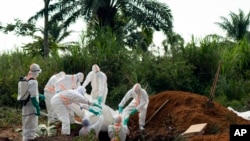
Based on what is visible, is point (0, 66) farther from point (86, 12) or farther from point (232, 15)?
point (232, 15)

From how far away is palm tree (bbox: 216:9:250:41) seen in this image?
44.2 meters

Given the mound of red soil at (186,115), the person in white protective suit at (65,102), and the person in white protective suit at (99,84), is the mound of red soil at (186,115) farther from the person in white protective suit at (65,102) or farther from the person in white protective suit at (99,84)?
the person in white protective suit at (65,102)

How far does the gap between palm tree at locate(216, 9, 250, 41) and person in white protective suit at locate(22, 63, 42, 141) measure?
35.0 meters

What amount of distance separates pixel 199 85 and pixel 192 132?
30.6ft

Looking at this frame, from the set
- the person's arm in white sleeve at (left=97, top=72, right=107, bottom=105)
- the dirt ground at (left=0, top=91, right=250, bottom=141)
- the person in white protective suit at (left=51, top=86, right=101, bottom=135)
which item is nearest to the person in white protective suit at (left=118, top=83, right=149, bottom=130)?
the dirt ground at (left=0, top=91, right=250, bottom=141)

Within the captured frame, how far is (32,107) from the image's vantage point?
35.0ft

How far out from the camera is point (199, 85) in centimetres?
2019

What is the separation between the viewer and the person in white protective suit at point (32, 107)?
34.0 ft

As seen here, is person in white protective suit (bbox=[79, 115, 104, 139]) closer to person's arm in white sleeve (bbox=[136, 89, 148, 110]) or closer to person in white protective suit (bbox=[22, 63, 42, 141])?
person in white protective suit (bbox=[22, 63, 42, 141])

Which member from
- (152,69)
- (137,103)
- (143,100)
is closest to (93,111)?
(137,103)

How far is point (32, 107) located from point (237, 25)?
35.7m

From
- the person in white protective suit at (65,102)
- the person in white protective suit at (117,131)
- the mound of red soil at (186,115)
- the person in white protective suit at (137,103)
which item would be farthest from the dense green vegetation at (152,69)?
the person in white protective suit at (117,131)

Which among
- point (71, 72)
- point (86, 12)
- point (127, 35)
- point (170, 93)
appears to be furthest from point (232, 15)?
point (170, 93)

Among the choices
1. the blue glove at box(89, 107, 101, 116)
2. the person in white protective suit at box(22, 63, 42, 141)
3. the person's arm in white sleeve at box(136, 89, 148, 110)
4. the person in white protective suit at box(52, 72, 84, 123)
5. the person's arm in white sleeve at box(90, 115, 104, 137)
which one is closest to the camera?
the person in white protective suit at box(22, 63, 42, 141)
